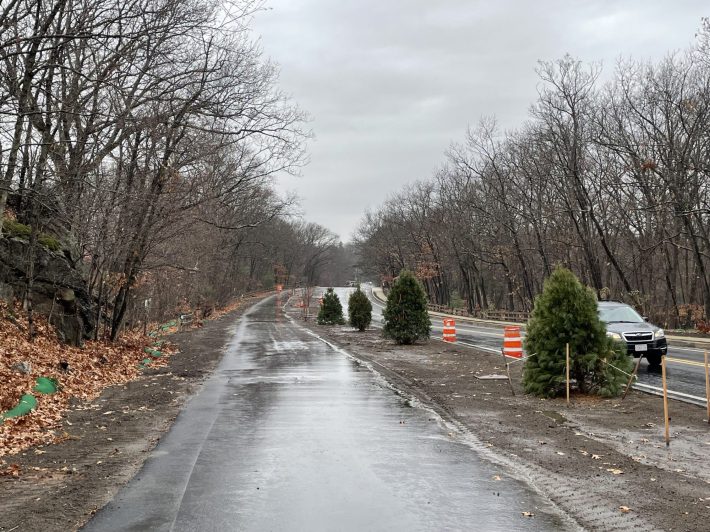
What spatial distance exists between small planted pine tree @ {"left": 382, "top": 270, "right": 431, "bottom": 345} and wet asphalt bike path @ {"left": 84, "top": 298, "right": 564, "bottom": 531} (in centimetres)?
1157

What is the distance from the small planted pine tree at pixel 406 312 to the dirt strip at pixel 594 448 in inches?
341

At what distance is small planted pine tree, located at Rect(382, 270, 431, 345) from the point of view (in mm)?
23219

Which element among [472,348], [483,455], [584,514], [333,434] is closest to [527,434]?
[483,455]

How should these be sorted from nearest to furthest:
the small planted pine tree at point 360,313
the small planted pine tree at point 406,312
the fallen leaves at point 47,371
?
the fallen leaves at point 47,371
the small planted pine tree at point 406,312
the small planted pine tree at point 360,313

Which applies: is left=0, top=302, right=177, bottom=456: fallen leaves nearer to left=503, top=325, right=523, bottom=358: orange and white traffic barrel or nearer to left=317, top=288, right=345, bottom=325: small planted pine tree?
left=503, top=325, right=523, bottom=358: orange and white traffic barrel

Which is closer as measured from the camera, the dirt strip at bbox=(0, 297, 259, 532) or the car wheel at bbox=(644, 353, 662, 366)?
the dirt strip at bbox=(0, 297, 259, 532)

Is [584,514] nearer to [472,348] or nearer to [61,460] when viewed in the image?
[61,460]

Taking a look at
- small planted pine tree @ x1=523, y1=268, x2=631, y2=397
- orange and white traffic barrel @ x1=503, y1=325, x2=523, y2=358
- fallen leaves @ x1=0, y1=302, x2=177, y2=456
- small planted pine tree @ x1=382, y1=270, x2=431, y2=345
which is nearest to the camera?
fallen leaves @ x1=0, y1=302, x2=177, y2=456

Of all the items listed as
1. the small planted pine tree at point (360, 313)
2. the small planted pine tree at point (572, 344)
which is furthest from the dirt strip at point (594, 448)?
the small planted pine tree at point (360, 313)

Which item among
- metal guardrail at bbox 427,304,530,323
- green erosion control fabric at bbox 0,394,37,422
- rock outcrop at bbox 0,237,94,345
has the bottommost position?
metal guardrail at bbox 427,304,530,323

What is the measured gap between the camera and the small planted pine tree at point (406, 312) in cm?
2322

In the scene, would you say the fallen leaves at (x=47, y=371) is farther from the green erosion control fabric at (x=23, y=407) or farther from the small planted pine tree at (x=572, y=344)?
the small planted pine tree at (x=572, y=344)

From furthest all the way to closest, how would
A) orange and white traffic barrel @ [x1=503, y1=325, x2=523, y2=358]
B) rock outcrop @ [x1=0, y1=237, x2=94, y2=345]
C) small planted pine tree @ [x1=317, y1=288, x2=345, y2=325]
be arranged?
small planted pine tree @ [x1=317, y1=288, x2=345, y2=325], orange and white traffic barrel @ [x1=503, y1=325, x2=523, y2=358], rock outcrop @ [x1=0, y1=237, x2=94, y2=345]

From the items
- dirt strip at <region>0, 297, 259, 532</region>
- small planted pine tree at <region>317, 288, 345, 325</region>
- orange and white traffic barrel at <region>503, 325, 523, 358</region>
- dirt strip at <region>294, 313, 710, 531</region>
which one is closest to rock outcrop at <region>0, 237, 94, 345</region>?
dirt strip at <region>0, 297, 259, 532</region>
